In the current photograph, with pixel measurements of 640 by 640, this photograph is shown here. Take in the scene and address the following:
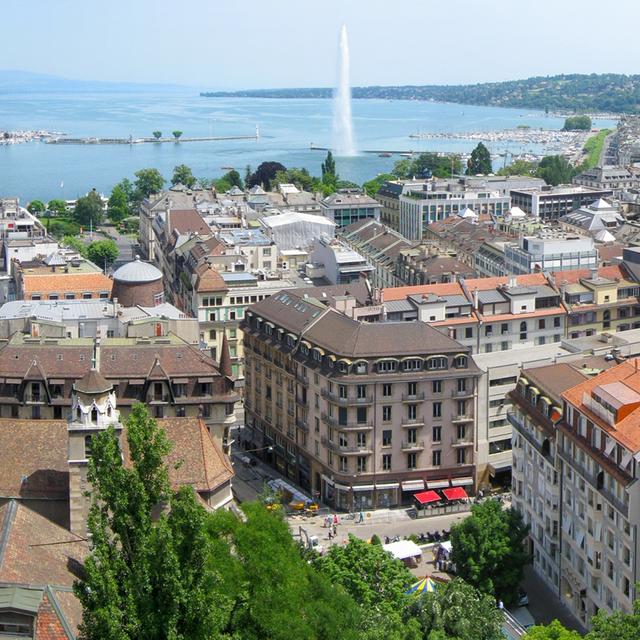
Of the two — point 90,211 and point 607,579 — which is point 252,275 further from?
point 90,211

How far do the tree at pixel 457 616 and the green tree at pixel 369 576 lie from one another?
749 mm

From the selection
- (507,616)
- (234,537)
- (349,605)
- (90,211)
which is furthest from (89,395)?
(90,211)

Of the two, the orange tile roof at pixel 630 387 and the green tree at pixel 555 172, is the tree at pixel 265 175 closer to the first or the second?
the green tree at pixel 555 172

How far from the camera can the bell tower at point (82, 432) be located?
110 feet

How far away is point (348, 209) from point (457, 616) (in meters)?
81.0

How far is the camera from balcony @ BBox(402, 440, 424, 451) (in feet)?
168

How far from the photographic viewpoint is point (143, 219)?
4491 inches

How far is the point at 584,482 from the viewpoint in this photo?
127 feet

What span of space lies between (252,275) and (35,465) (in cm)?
3582

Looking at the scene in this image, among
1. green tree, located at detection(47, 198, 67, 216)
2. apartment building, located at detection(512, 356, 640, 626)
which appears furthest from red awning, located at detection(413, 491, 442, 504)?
green tree, located at detection(47, 198, 67, 216)

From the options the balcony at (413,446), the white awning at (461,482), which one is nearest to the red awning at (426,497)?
the white awning at (461,482)

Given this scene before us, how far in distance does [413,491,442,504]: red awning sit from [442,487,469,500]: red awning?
0.44 meters

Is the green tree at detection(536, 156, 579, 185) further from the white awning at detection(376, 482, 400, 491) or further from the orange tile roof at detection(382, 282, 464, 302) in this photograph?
the white awning at detection(376, 482, 400, 491)

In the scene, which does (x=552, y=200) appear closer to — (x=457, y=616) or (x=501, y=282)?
(x=501, y=282)
